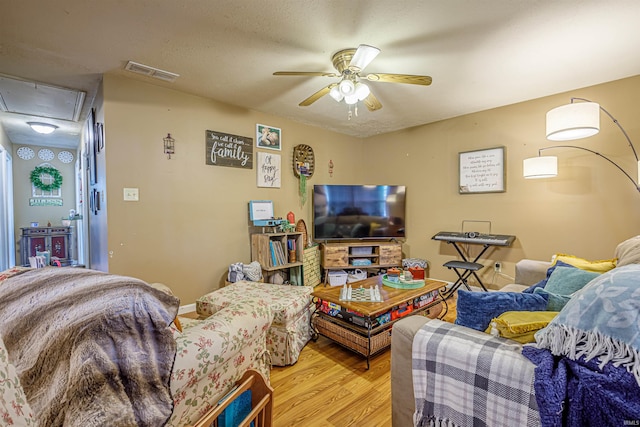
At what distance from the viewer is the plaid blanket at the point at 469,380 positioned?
2.83ft

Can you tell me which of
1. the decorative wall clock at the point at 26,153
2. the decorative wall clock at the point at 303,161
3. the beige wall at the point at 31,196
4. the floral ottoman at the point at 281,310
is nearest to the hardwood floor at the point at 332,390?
the floral ottoman at the point at 281,310

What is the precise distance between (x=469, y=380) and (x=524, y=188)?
306 cm

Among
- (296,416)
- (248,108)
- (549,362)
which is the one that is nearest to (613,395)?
(549,362)

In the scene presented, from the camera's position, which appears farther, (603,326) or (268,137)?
(268,137)

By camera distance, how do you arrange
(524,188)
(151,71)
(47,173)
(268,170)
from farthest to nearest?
(47,173)
(268,170)
(524,188)
(151,71)

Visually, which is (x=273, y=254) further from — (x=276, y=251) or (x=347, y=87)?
(x=347, y=87)

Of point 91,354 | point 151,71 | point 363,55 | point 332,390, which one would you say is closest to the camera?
point 91,354

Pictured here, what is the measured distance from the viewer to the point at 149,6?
168 cm

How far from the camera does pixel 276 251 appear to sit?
130 inches

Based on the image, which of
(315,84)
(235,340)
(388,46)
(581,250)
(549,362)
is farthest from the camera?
(581,250)

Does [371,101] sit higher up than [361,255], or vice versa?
[371,101]

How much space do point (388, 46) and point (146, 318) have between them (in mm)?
2272

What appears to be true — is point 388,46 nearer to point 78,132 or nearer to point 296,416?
point 296,416

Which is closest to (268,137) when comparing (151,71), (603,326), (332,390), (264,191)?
(264,191)
